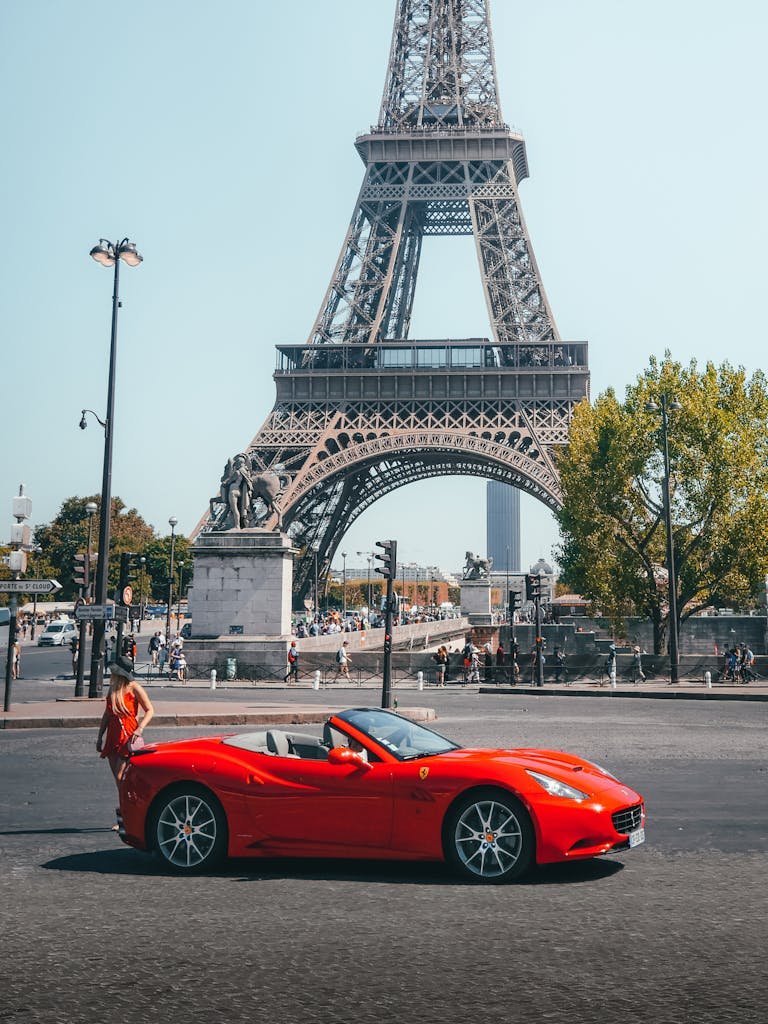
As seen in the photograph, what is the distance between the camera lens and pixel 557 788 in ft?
25.8

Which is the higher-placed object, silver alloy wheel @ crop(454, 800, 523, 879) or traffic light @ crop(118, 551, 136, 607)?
Result: traffic light @ crop(118, 551, 136, 607)

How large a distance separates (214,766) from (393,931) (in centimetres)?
238

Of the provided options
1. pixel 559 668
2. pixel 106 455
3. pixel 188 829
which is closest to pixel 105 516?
pixel 106 455

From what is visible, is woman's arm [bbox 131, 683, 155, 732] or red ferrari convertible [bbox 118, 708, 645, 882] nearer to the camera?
red ferrari convertible [bbox 118, 708, 645, 882]

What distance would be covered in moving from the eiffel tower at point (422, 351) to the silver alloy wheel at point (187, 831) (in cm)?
5148

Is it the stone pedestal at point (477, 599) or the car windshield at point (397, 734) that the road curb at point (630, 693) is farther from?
the stone pedestal at point (477, 599)

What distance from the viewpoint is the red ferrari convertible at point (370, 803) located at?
782cm

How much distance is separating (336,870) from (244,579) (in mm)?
28919

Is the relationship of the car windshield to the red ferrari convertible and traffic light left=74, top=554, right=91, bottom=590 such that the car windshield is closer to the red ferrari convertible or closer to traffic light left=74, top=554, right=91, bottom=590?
the red ferrari convertible

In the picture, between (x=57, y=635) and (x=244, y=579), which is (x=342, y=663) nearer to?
(x=244, y=579)

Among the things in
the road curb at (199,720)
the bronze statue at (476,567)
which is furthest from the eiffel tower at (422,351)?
the road curb at (199,720)

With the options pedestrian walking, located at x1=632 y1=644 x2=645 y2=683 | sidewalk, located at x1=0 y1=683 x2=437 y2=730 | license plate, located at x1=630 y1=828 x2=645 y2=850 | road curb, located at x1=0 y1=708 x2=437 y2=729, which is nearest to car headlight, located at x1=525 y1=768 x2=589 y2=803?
license plate, located at x1=630 y1=828 x2=645 y2=850

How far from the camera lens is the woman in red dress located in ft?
31.3

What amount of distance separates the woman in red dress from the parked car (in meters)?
57.9
